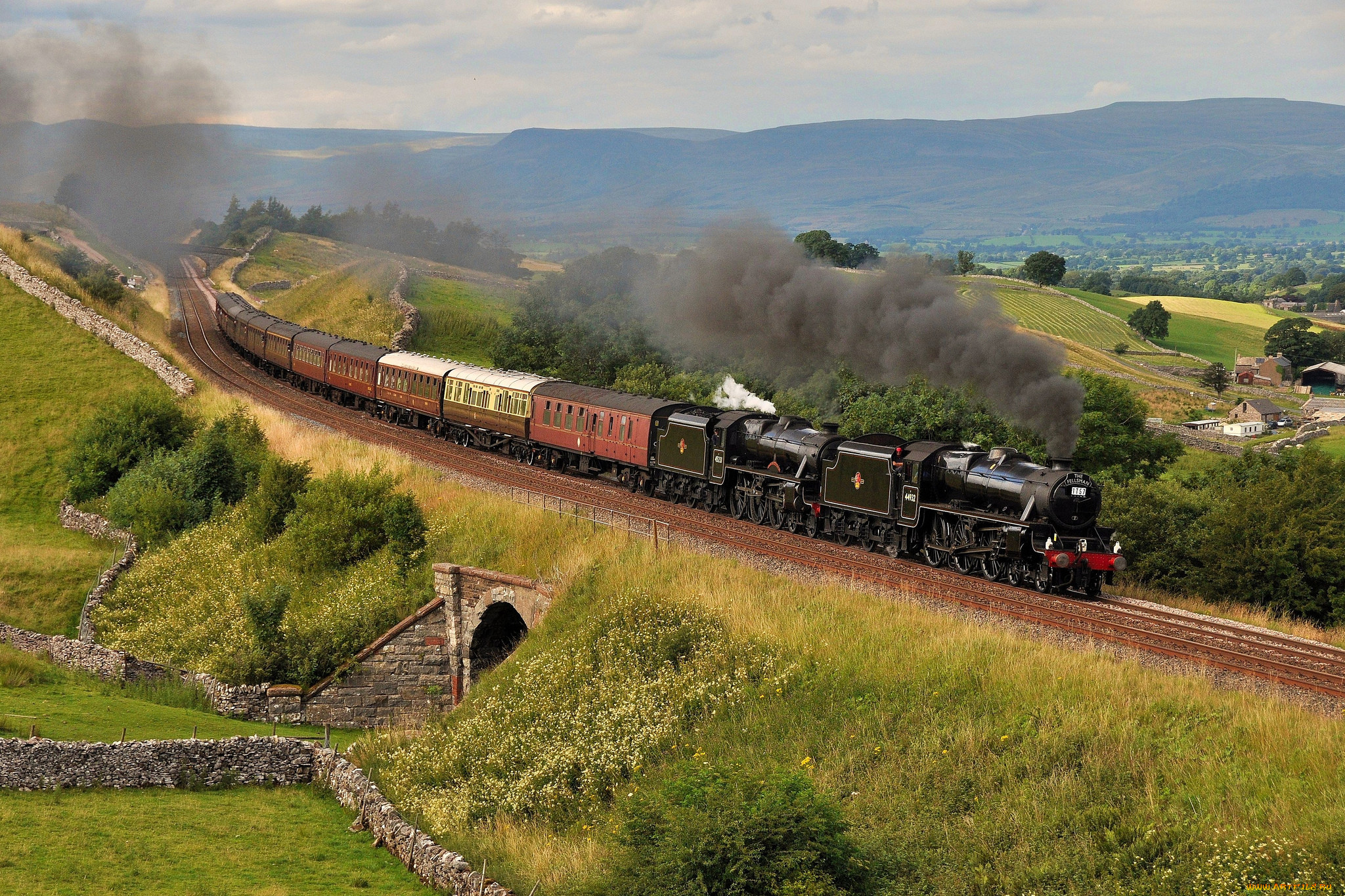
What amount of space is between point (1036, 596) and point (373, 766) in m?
13.9

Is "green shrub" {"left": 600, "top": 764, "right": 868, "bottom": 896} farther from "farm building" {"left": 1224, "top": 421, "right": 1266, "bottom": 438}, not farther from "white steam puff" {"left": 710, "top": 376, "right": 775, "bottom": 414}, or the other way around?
"farm building" {"left": 1224, "top": 421, "right": 1266, "bottom": 438}

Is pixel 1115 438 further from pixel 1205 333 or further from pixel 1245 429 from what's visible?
pixel 1205 333

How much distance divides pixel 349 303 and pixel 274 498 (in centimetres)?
4761

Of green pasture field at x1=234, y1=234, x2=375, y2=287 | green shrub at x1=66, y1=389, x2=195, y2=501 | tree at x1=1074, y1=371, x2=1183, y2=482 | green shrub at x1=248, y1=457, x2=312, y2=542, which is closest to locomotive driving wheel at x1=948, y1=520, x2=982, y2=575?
green shrub at x1=248, y1=457, x2=312, y2=542

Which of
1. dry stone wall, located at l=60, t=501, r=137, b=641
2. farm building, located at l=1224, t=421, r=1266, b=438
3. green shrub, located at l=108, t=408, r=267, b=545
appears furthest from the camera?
farm building, located at l=1224, t=421, r=1266, b=438

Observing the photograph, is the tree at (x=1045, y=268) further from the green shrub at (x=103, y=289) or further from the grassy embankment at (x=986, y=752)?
the grassy embankment at (x=986, y=752)

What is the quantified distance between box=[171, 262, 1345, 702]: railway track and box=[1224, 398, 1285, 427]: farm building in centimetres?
8885

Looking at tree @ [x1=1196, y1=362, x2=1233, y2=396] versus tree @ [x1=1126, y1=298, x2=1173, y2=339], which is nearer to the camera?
tree @ [x1=1196, y1=362, x2=1233, y2=396]

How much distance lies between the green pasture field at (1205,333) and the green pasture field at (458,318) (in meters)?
106

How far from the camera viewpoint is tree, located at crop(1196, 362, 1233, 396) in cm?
12694

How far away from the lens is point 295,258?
→ 373ft

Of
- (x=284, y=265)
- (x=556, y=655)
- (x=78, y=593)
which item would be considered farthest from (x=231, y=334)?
(x=556, y=655)

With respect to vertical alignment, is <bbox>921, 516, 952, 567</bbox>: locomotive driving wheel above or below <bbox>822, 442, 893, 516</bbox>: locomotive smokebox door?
below

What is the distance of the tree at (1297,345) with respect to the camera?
481 feet
